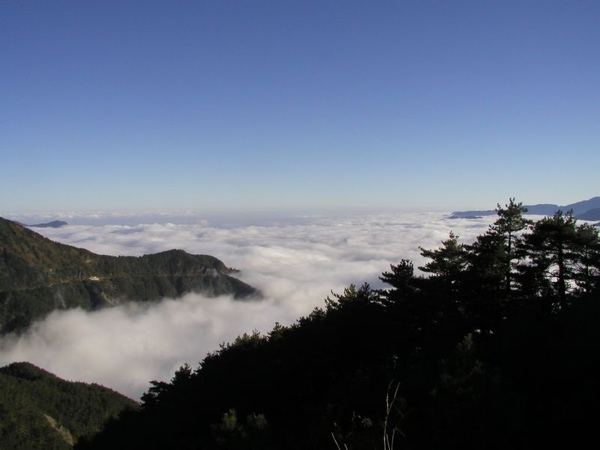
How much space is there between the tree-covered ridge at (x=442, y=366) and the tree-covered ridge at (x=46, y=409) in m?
70.6

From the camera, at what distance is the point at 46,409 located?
383 ft

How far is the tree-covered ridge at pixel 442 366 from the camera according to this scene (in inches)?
468

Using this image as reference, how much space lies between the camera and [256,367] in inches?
1020

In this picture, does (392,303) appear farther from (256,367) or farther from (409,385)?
(409,385)

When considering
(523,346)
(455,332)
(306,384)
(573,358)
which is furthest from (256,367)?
(573,358)

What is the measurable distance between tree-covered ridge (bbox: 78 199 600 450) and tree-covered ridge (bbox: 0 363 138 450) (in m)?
70.6

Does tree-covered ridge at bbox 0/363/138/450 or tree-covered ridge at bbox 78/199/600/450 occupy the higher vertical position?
tree-covered ridge at bbox 78/199/600/450

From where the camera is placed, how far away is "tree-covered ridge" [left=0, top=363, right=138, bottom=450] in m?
95.7

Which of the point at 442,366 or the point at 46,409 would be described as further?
the point at 46,409

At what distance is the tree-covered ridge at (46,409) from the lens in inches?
3767

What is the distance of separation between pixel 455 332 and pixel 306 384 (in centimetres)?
894

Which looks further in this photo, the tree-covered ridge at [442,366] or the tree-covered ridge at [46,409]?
the tree-covered ridge at [46,409]

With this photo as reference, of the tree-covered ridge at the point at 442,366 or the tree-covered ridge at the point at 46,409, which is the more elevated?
the tree-covered ridge at the point at 442,366

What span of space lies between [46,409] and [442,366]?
5436 inches
